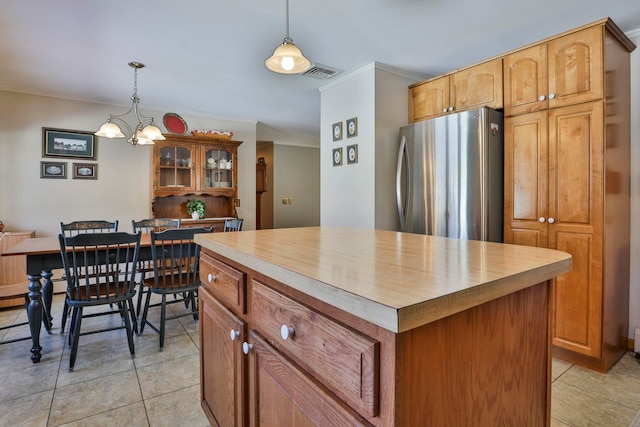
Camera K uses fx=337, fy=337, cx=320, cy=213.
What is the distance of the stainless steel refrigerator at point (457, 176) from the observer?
2.50 m

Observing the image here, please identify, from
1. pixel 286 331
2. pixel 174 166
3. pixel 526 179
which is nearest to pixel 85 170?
pixel 174 166

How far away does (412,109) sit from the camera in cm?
331

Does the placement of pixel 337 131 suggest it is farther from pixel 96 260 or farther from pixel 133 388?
pixel 133 388

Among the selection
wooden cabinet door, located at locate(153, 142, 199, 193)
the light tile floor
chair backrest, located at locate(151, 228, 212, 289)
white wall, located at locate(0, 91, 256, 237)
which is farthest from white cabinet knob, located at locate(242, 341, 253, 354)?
white wall, located at locate(0, 91, 256, 237)

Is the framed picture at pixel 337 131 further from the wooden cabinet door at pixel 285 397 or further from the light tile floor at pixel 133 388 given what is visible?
the wooden cabinet door at pixel 285 397

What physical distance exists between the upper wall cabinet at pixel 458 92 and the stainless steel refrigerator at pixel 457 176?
0.20 metres

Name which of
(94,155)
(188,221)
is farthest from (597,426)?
(94,155)

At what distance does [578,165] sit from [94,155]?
484cm

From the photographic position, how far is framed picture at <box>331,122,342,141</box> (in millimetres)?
3517

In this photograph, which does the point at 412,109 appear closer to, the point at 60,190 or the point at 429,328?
the point at 429,328

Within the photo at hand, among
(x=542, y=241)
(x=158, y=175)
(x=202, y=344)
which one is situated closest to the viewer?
(x=202, y=344)

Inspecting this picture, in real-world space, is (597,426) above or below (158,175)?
below

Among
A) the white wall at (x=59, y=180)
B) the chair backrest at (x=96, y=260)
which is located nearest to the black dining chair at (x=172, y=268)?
the chair backrest at (x=96, y=260)

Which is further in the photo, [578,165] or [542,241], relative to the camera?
[542,241]
